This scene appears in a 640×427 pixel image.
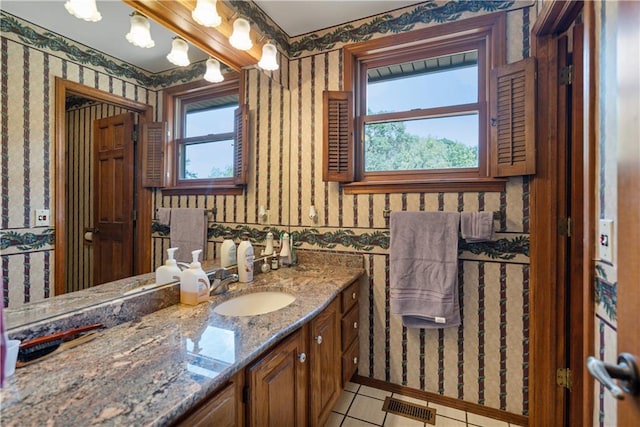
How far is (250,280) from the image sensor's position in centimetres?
165

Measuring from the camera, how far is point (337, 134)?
1934 mm

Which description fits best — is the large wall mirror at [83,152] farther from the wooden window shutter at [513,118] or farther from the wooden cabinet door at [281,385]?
the wooden window shutter at [513,118]

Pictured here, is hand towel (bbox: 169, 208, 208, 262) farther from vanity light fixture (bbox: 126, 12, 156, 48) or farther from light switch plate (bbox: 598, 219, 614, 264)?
light switch plate (bbox: 598, 219, 614, 264)

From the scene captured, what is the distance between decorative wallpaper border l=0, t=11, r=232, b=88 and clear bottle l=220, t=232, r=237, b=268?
845mm

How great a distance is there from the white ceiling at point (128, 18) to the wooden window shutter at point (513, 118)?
2.56 ft

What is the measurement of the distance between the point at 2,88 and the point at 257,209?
125 centimetres

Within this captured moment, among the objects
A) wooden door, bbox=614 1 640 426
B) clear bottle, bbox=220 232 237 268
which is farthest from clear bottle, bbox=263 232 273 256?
wooden door, bbox=614 1 640 426

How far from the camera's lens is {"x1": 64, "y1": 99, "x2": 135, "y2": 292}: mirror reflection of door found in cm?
87

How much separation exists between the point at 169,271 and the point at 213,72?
3.44 feet

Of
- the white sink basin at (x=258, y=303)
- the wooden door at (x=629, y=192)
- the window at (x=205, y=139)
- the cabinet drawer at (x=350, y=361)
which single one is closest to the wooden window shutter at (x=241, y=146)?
the window at (x=205, y=139)

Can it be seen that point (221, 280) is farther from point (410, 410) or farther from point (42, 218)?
point (410, 410)

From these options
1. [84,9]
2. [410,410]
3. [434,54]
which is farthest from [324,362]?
[434,54]

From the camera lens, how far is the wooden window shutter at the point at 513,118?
4.89ft

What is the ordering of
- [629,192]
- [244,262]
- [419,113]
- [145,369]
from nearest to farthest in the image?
[629,192]
[145,369]
[244,262]
[419,113]
